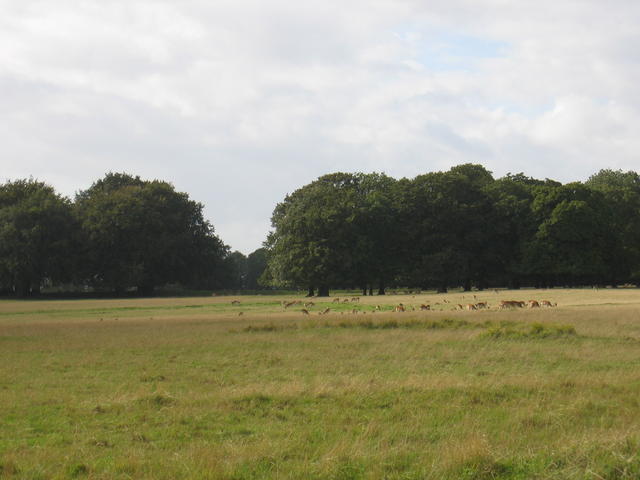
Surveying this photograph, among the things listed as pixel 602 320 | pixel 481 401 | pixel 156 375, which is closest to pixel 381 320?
pixel 602 320

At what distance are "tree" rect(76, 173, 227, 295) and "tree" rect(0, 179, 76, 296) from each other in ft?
9.61

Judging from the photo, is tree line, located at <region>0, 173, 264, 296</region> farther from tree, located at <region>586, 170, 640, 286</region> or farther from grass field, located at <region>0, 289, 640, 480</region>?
grass field, located at <region>0, 289, 640, 480</region>

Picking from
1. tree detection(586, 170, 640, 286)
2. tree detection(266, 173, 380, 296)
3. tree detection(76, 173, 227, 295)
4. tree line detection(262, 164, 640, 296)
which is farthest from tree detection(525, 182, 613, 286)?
tree detection(76, 173, 227, 295)

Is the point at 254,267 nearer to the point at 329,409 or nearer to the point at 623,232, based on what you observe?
the point at 623,232

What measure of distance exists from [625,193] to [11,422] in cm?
9155

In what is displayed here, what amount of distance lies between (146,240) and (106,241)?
210 inches

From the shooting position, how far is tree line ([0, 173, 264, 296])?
293ft

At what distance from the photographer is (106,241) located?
91.8 meters

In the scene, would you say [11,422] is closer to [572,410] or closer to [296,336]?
[572,410]

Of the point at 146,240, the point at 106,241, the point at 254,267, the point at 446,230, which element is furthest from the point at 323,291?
the point at 254,267

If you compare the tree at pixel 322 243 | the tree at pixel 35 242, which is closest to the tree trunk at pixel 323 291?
the tree at pixel 322 243

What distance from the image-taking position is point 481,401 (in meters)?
12.5

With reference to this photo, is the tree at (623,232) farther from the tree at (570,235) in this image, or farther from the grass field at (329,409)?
the grass field at (329,409)

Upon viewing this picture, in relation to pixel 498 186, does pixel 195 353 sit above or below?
below
